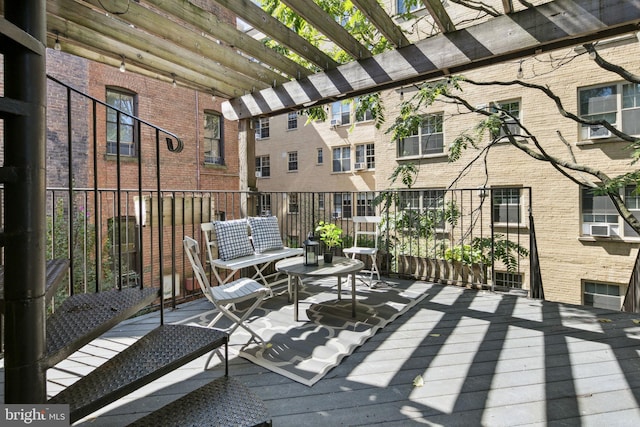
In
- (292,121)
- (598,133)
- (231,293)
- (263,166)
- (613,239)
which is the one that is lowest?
(613,239)

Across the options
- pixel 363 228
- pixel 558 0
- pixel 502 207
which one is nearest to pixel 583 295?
pixel 502 207

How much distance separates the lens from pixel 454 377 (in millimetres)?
2139

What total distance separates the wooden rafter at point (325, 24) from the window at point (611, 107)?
752 cm

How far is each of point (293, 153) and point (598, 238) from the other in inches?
454

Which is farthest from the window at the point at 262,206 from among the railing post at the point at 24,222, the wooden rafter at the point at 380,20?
the railing post at the point at 24,222

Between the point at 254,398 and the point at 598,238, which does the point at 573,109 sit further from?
the point at 254,398

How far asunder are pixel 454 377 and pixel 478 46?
96.0 inches

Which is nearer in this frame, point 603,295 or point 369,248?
point 369,248

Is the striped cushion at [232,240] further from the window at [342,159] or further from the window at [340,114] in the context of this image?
the window at [340,114]

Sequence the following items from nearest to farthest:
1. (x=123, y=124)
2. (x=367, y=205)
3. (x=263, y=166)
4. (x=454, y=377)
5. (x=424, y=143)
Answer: (x=454, y=377) < (x=367, y=205) < (x=123, y=124) < (x=424, y=143) < (x=263, y=166)

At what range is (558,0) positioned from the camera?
2.40 meters

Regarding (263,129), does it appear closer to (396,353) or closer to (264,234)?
(264,234)

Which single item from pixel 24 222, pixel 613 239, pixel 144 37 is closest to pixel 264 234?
pixel 144 37

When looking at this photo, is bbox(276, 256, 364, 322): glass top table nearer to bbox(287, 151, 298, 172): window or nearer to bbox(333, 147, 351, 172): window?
bbox(333, 147, 351, 172): window
